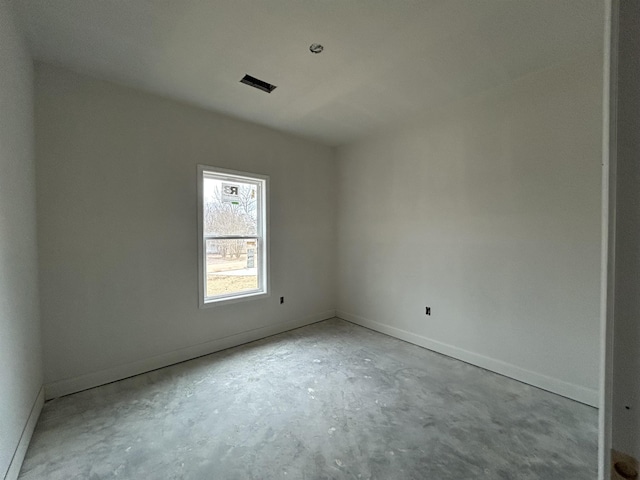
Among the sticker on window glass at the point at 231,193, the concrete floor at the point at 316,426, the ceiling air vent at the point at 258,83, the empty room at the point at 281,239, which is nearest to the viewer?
the concrete floor at the point at 316,426

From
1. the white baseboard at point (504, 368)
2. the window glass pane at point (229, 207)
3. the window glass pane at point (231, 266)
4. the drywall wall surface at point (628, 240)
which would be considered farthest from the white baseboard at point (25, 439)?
the white baseboard at point (504, 368)

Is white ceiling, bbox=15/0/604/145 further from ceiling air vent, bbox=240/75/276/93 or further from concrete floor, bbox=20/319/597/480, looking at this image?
concrete floor, bbox=20/319/597/480

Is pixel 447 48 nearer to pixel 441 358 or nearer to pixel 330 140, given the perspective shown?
pixel 330 140

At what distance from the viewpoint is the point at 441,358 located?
3.01 m

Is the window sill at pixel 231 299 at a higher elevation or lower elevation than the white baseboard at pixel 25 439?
higher

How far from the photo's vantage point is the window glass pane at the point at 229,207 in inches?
126

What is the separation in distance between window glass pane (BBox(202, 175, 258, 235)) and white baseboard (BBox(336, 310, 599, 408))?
220 centimetres

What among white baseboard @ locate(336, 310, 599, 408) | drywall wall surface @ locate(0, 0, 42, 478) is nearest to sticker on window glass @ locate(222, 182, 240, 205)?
drywall wall surface @ locate(0, 0, 42, 478)

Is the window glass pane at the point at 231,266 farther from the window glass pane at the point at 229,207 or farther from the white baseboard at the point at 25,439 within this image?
the white baseboard at the point at 25,439

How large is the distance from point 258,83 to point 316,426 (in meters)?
2.87

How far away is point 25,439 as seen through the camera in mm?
1744

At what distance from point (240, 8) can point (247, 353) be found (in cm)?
305

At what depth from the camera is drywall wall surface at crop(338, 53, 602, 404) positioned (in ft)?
7.34

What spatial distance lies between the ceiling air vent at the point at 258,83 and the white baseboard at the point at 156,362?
2.69m
